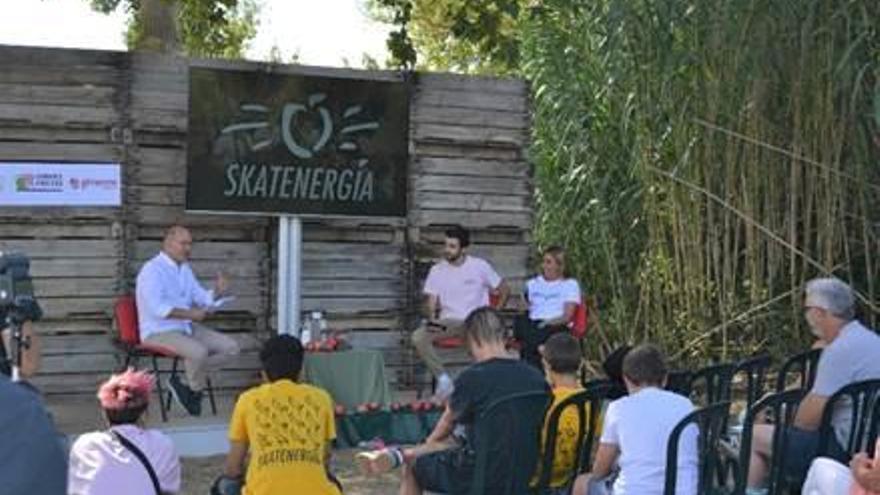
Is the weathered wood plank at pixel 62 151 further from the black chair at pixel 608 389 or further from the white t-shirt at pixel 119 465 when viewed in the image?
the white t-shirt at pixel 119 465

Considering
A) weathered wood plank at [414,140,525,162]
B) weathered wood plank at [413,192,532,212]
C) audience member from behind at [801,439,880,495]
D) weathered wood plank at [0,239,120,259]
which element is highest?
weathered wood plank at [414,140,525,162]

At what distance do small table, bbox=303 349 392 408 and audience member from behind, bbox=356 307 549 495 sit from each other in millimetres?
3213

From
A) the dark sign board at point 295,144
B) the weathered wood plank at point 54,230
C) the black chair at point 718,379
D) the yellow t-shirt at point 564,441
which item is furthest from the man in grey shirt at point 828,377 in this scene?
the weathered wood plank at point 54,230

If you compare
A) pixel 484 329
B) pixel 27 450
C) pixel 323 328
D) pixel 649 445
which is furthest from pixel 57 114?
pixel 27 450

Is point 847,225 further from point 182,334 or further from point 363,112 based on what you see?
point 182,334

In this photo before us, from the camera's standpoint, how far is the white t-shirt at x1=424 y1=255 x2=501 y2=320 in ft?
31.4

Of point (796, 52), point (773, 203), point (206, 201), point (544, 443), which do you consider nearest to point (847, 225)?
point (773, 203)

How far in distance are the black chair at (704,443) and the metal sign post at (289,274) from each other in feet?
15.6

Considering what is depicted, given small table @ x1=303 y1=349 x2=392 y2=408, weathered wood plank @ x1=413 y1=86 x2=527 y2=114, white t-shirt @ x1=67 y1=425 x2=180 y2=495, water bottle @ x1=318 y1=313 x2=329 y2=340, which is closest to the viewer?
white t-shirt @ x1=67 y1=425 x2=180 y2=495

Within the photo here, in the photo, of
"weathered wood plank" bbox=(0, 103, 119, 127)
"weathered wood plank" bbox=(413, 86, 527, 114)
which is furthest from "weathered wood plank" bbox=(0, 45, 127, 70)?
"weathered wood plank" bbox=(413, 86, 527, 114)

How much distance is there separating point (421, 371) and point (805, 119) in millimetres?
3095

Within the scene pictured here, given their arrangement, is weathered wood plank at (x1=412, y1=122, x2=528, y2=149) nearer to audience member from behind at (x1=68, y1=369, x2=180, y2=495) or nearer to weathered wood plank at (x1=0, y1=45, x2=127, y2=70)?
weathered wood plank at (x1=0, y1=45, x2=127, y2=70)

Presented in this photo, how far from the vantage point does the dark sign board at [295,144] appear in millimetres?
9109

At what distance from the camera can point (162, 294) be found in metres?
8.38
